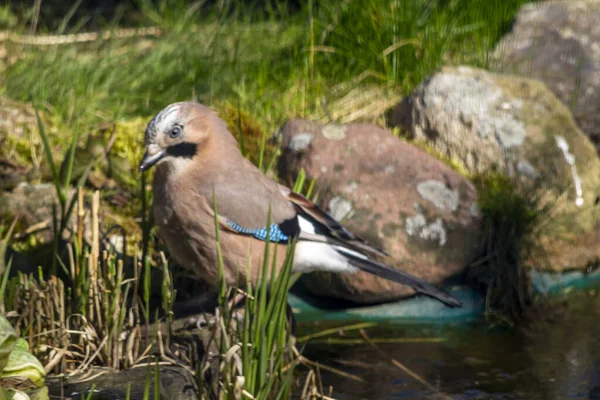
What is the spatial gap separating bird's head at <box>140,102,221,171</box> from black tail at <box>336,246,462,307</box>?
856mm

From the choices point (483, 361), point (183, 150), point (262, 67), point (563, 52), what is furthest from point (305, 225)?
point (563, 52)

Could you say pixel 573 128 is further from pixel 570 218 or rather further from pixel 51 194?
pixel 51 194

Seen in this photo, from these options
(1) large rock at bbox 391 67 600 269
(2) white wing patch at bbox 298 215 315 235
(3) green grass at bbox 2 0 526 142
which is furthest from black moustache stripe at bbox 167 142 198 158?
(1) large rock at bbox 391 67 600 269

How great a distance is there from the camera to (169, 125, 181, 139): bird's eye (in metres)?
4.14

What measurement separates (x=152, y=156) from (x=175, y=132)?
0.50ft

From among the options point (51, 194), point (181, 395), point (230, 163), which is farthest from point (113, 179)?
point (181, 395)

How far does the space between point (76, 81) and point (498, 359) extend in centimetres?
Result: 363

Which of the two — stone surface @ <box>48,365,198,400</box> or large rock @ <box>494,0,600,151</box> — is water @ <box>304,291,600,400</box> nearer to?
stone surface @ <box>48,365,198,400</box>

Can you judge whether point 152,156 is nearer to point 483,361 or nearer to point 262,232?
point 262,232

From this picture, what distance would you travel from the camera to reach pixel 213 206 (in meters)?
4.23

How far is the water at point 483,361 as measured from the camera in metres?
4.42

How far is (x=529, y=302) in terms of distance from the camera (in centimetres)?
547

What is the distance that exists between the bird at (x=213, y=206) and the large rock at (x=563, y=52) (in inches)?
123

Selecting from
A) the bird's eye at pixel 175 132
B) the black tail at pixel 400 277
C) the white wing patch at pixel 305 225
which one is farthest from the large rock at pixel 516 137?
the bird's eye at pixel 175 132
